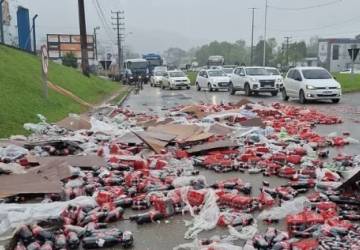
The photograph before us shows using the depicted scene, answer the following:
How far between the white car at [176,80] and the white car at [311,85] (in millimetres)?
19002

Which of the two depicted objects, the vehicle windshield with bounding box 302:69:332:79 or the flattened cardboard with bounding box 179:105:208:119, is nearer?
the flattened cardboard with bounding box 179:105:208:119

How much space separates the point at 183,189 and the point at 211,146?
11.4ft

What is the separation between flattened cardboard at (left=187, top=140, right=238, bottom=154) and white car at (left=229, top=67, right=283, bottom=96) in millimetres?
20997

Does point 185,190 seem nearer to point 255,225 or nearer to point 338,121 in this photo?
point 255,225

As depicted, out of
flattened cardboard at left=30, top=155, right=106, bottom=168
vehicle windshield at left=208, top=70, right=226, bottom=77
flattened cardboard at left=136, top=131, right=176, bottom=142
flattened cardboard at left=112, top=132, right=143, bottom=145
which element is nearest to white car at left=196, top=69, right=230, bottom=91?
vehicle windshield at left=208, top=70, right=226, bottom=77

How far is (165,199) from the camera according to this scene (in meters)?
6.22

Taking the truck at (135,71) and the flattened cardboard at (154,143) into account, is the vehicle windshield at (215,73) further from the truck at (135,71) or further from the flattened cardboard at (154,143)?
the flattened cardboard at (154,143)

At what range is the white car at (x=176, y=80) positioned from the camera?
44759 millimetres

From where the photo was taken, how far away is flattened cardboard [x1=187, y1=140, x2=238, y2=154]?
988 centimetres

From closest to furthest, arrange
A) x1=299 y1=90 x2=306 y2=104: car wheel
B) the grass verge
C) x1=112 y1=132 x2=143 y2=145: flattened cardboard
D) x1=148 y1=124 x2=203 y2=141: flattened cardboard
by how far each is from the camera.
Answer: x1=112 y1=132 x2=143 y2=145: flattened cardboard, x1=148 y1=124 x2=203 y2=141: flattened cardboard, the grass verge, x1=299 y1=90 x2=306 y2=104: car wheel

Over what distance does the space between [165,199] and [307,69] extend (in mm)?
21249

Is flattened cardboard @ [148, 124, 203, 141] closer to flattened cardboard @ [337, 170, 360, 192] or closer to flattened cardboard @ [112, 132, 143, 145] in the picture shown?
flattened cardboard @ [112, 132, 143, 145]

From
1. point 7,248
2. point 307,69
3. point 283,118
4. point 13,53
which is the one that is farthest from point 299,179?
point 13,53

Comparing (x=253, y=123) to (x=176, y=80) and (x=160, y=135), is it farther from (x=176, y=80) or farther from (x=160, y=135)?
(x=176, y=80)
